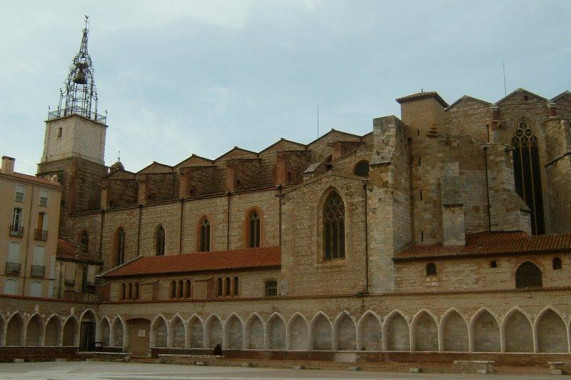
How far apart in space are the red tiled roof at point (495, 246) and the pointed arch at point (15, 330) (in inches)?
919

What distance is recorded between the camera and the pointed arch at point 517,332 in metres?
30.8

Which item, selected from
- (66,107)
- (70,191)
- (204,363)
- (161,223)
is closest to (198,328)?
A: (204,363)

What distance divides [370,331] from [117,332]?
1881cm

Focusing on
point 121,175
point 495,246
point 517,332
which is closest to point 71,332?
point 121,175

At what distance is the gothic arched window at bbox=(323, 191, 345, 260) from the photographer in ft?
125

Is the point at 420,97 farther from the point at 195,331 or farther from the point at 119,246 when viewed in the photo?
the point at 119,246

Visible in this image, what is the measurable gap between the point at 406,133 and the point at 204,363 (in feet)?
58.9

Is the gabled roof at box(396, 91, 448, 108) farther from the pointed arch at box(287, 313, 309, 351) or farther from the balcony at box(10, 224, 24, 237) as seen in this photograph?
the balcony at box(10, 224, 24, 237)

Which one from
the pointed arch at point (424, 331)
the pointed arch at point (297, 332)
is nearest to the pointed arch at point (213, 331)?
the pointed arch at point (297, 332)

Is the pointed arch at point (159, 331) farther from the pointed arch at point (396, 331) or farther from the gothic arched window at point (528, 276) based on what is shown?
the gothic arched window at point (528, 276)

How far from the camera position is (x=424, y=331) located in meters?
33.8

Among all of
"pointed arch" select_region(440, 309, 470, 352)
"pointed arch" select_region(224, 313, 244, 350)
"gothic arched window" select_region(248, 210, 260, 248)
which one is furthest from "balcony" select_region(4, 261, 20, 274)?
"pointed arch" select_region(440, 309, 470, 352)

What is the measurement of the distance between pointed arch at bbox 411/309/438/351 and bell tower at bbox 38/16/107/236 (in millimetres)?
37090

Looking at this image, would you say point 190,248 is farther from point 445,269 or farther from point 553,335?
point 553,335
